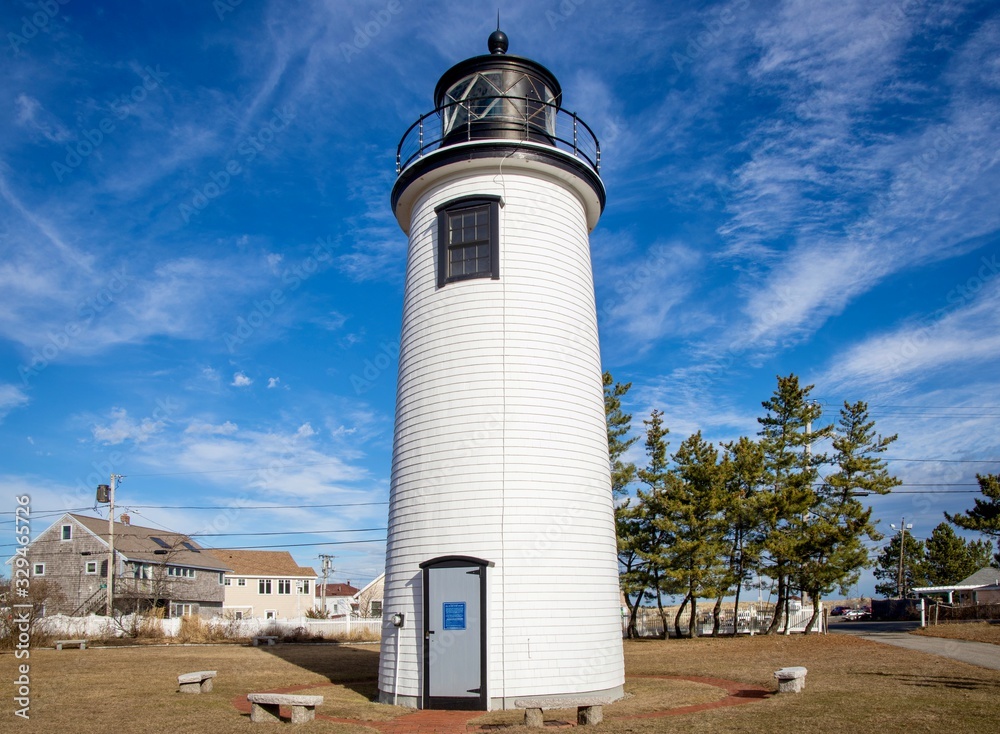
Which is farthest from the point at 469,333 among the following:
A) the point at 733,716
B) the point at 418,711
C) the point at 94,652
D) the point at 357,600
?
the point at 357,600

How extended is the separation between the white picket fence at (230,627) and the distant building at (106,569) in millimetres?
7082

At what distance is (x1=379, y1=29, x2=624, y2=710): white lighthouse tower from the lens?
11.2 meters

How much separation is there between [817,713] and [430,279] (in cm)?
853

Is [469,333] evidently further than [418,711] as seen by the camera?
Yes

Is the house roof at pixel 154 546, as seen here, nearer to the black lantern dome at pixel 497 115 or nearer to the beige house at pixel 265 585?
the beige house at pixel 265 585

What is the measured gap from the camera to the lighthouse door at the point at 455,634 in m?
11.1

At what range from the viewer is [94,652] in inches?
934

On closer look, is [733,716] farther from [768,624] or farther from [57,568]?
[57,568]

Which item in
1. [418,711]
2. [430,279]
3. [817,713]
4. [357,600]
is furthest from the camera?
[357,600]

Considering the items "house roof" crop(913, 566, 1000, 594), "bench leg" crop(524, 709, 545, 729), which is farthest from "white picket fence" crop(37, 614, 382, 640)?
"house roof" crop(913, 566, 1000, 594)

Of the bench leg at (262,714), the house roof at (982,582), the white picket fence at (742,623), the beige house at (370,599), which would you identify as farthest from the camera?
the beige house at (370,599)

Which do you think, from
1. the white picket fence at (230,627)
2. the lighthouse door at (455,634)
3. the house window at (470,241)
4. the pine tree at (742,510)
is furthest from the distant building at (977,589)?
the house window at (470,241)

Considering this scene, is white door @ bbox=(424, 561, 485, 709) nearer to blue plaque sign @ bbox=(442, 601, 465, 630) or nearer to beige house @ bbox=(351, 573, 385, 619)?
blue plaque sign @ bbox=(442, 601, 465, 630)

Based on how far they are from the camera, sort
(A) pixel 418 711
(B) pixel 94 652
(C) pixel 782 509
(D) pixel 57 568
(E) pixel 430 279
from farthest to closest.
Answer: (D) pixel 57 568 < (C) pixel 782 509 < (B) pixel 94 652 < (E) pixel 430 279 < (A) pixel 418 711
